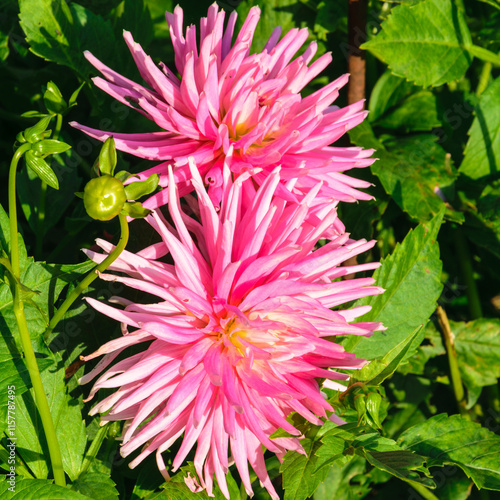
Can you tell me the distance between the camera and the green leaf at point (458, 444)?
3.87ft

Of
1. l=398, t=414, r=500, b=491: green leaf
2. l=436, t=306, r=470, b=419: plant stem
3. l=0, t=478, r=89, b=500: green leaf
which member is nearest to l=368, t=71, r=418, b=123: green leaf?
l=436, t=306, r=470, b=419: plant stem

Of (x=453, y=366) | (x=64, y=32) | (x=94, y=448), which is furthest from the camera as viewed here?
(x=453, y=366)

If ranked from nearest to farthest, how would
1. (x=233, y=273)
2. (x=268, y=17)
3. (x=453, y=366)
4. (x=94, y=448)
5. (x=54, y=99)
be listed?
(x=233, y=273) < (x=54, y=99) < (x=94, y=448) < (x=268, y=17) < (x=453, y=366)

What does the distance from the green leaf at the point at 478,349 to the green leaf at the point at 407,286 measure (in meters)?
0.45

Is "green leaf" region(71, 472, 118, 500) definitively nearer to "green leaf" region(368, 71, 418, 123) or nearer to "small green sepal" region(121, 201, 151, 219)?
"small green sepal" region(121, 201, 151, 219)

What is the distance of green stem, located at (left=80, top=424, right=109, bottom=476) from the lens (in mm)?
1140

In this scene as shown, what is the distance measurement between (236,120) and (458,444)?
2.74 feet

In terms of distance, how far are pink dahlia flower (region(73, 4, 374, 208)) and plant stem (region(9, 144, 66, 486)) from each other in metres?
0.21

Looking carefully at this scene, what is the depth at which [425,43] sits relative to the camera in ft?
4.84

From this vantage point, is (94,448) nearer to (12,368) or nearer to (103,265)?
(12,368)

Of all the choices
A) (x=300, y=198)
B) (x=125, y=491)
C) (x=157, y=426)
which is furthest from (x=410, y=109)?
(x=125, y=491)

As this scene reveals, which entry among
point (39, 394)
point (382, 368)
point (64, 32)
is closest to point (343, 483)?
point (382, 368)

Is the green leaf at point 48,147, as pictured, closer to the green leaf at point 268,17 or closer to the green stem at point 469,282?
the green leaf at point 268,17

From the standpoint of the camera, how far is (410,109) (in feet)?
5.31
